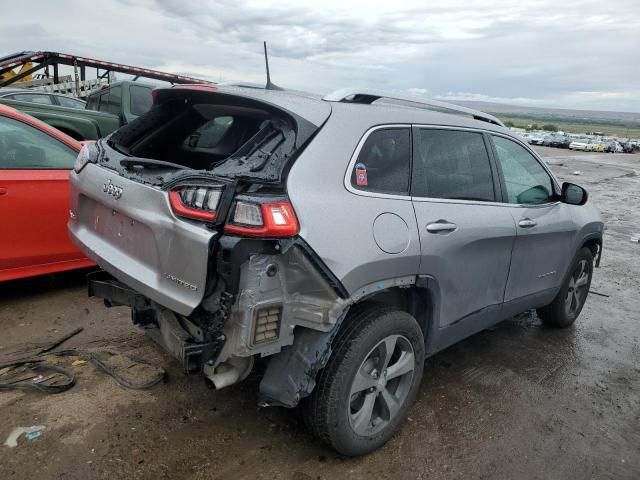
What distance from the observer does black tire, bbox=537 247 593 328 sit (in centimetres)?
468

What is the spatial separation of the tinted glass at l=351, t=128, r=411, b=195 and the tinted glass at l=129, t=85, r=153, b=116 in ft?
27.6

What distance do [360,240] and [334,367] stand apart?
63 cm

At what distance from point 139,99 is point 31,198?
21.9 ft

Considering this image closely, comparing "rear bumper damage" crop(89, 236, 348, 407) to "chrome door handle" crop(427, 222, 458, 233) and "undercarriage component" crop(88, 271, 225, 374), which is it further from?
"chrome door handle" crop(427, 222, 458, 233)

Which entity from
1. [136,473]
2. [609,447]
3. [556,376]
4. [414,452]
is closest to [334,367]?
[414,452]

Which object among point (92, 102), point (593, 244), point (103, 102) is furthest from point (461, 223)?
point (92, 102)

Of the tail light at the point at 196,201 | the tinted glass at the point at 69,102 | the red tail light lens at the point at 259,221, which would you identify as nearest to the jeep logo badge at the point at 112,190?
the tail light at the point at 196,201

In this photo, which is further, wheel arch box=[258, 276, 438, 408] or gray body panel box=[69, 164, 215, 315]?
wheel arch box=[258, 276, 438, 408]

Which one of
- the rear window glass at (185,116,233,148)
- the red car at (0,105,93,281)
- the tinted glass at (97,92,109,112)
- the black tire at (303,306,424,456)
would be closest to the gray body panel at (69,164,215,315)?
the rear window glass at (185,116,233,148)

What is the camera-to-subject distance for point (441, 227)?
2992 mm

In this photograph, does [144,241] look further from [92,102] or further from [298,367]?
[92,102]

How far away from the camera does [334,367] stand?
2.61m

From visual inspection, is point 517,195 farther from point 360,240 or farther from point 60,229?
point 60,229

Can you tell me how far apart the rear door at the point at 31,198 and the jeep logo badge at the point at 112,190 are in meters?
1.78
